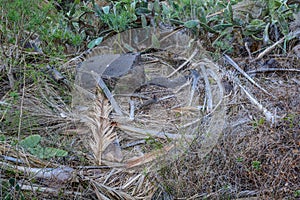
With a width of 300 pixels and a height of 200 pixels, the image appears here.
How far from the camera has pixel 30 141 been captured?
1815 millimetres

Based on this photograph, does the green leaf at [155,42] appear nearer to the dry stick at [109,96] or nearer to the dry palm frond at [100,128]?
the dry stick at [109,96]

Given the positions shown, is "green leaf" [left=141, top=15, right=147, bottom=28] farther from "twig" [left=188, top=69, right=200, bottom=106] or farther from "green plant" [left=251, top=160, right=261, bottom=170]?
"green plant" [left=251, top=160, right=261, bottom=170]

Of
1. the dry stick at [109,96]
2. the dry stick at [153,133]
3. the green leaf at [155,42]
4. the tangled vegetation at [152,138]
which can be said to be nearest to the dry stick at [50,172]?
the tangled vegetation at [152,138]

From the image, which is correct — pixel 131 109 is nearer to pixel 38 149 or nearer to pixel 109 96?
pixel 109 96

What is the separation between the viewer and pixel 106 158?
5.99ft

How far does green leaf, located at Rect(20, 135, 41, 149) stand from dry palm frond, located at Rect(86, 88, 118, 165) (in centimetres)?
27

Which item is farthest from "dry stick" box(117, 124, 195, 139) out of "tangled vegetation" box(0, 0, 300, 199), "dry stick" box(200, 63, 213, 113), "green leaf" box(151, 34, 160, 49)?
"green leaf" box(151, 34, 160, 49)

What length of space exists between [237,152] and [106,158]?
630 millimetres

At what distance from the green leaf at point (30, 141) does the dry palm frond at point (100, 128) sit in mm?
267

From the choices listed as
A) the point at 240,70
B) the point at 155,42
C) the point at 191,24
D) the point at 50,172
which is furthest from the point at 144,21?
the point at 50,172

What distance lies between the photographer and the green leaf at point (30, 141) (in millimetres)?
1805

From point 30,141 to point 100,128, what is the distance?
1.17ft

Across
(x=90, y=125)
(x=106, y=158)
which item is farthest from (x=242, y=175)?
(x=90, y=125)

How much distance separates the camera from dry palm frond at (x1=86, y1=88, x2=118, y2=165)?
1858mm
